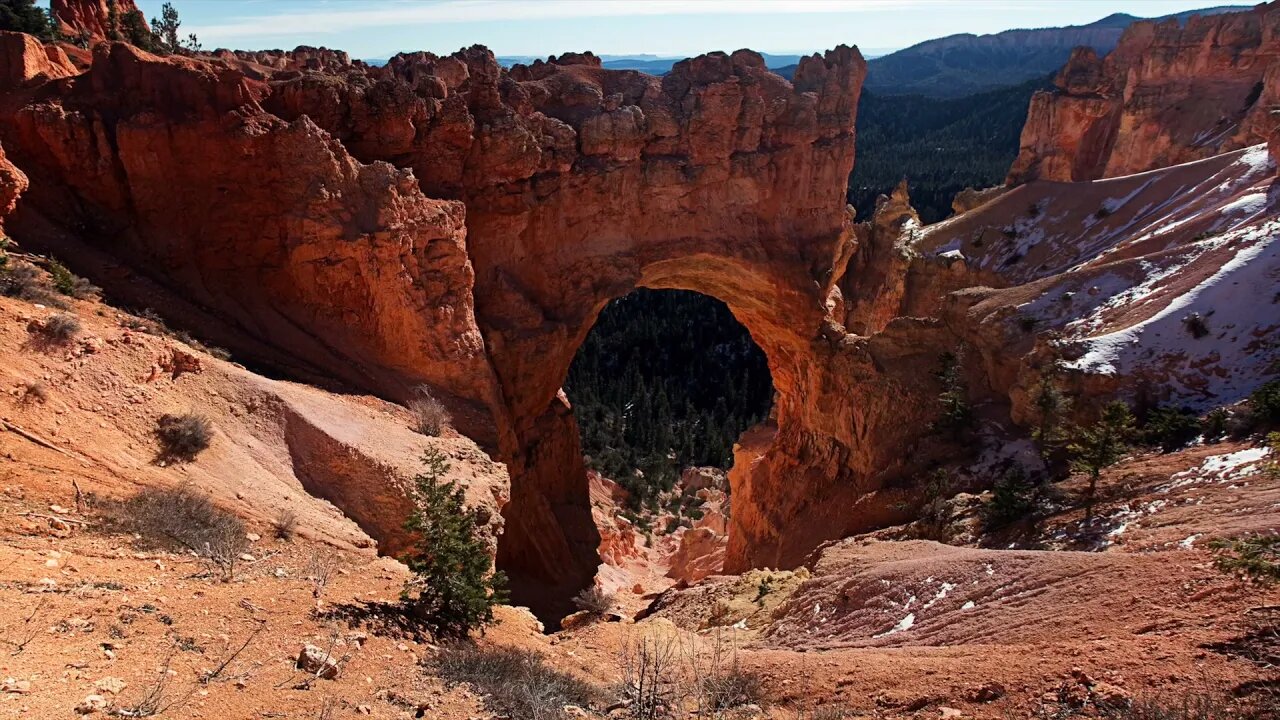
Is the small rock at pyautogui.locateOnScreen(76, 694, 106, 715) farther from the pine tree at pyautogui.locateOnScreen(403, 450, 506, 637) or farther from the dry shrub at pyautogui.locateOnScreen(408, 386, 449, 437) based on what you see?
the dry shrub at pyautogui.locateOnScreen(408, 386, 449, 437)

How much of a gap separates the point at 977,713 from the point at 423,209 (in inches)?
592

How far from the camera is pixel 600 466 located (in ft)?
133

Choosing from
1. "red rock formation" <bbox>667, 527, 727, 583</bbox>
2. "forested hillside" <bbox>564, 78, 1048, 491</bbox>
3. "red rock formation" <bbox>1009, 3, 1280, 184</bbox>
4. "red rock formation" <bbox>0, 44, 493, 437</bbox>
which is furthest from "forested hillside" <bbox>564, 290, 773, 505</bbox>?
"red rock formation" <bbox>0, 44, 493, 437</bbox>

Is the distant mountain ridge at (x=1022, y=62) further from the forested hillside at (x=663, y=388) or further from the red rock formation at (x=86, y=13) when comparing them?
the red rock formation at (x=86, y=13)

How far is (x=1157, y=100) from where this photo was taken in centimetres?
4188

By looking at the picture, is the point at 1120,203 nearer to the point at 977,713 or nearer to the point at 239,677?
the point at 977,713

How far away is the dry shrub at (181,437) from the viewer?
11273 mm

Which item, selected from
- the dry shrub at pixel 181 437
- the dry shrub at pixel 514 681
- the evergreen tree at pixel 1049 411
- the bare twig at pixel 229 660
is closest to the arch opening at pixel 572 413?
the evergreen tree at pixel 1049 411

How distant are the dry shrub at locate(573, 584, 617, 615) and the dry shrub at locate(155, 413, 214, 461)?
10731 millimetres

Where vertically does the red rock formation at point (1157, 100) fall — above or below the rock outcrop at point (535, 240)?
above

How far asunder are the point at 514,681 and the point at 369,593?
2711mm

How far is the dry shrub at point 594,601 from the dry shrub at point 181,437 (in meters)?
10.7

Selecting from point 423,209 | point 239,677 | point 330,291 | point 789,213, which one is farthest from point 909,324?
point 239,677

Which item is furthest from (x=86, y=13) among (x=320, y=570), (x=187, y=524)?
(x=320, y=570)
